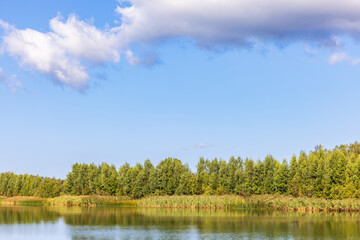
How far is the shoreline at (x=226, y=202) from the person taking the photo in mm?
64887

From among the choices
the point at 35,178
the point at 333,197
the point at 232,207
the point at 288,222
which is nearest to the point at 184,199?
the point at 232,207

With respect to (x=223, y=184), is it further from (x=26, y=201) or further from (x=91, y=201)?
(x=26, y=201)

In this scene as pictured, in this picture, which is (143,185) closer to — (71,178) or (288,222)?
(71,178)

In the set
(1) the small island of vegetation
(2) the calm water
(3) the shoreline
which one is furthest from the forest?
(2) the calm water

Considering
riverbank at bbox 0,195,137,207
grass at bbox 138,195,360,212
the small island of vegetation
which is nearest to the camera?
grass at bbox 138,195,360,212

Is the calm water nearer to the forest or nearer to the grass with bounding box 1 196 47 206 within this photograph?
the forest

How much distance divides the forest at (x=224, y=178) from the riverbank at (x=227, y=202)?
383cm

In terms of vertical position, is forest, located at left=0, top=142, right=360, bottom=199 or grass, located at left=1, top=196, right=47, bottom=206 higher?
forest, located at left=0, top=142, right=360, bottom=199

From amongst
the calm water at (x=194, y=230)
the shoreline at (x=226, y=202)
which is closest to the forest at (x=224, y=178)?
the shoreline at (x=226, y=202)

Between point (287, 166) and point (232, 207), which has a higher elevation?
point (287, 166)

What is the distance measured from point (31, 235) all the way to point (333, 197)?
164ft

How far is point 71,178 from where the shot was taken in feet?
354

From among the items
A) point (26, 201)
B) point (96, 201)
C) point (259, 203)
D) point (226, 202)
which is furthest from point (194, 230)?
point (26, 201)

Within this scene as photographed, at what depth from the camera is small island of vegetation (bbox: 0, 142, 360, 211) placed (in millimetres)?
70438
